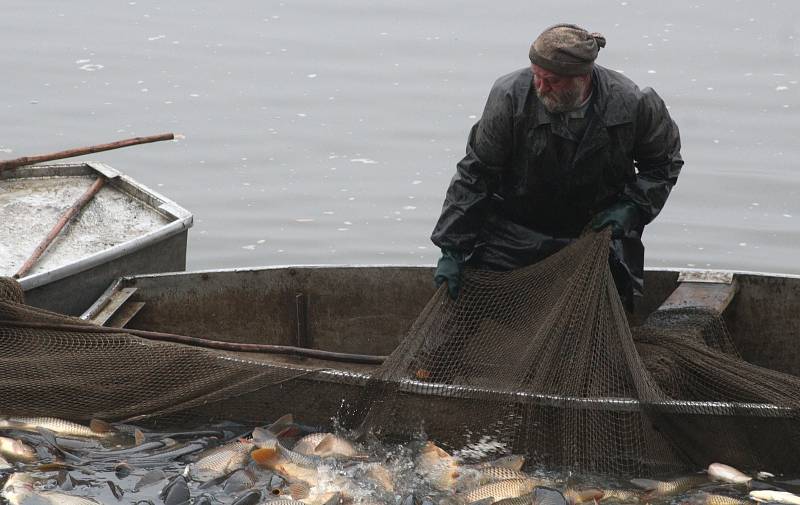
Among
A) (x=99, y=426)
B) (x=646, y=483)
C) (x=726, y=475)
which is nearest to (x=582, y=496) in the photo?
(x=646, y=483)

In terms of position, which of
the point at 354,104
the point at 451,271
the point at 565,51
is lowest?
the point at 451,271

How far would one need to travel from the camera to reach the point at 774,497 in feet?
17.3

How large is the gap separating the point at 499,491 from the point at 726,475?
1.18m

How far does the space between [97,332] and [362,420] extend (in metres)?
1.52

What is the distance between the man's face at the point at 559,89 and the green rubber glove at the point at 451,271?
3.04 feet

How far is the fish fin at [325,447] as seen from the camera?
5508 millimetres

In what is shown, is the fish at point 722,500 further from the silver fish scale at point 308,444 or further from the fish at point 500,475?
the silver fish scale at point 308,444

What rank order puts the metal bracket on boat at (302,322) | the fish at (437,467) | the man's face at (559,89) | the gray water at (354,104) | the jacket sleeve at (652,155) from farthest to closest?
the gray water at (354,104) → the metal bracket on boat at (302,322) → the jacket sleeve at (652,155) → the man's face at (559,89) → the fish at (437,467)

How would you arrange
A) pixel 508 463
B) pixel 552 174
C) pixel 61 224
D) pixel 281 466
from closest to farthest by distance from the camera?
pixel 281 466
pixel 508 463
pixel 552 174
pixel 61 224

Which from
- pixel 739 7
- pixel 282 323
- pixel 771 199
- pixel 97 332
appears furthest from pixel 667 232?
pixel 739 7

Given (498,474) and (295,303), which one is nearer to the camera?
(498,474)

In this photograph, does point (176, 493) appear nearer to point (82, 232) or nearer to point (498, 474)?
point (498, 474)

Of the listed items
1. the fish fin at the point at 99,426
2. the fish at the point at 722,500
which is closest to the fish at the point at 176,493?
the fish fin at the point at 99,426

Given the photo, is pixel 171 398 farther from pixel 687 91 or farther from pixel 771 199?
pixel 687 91
